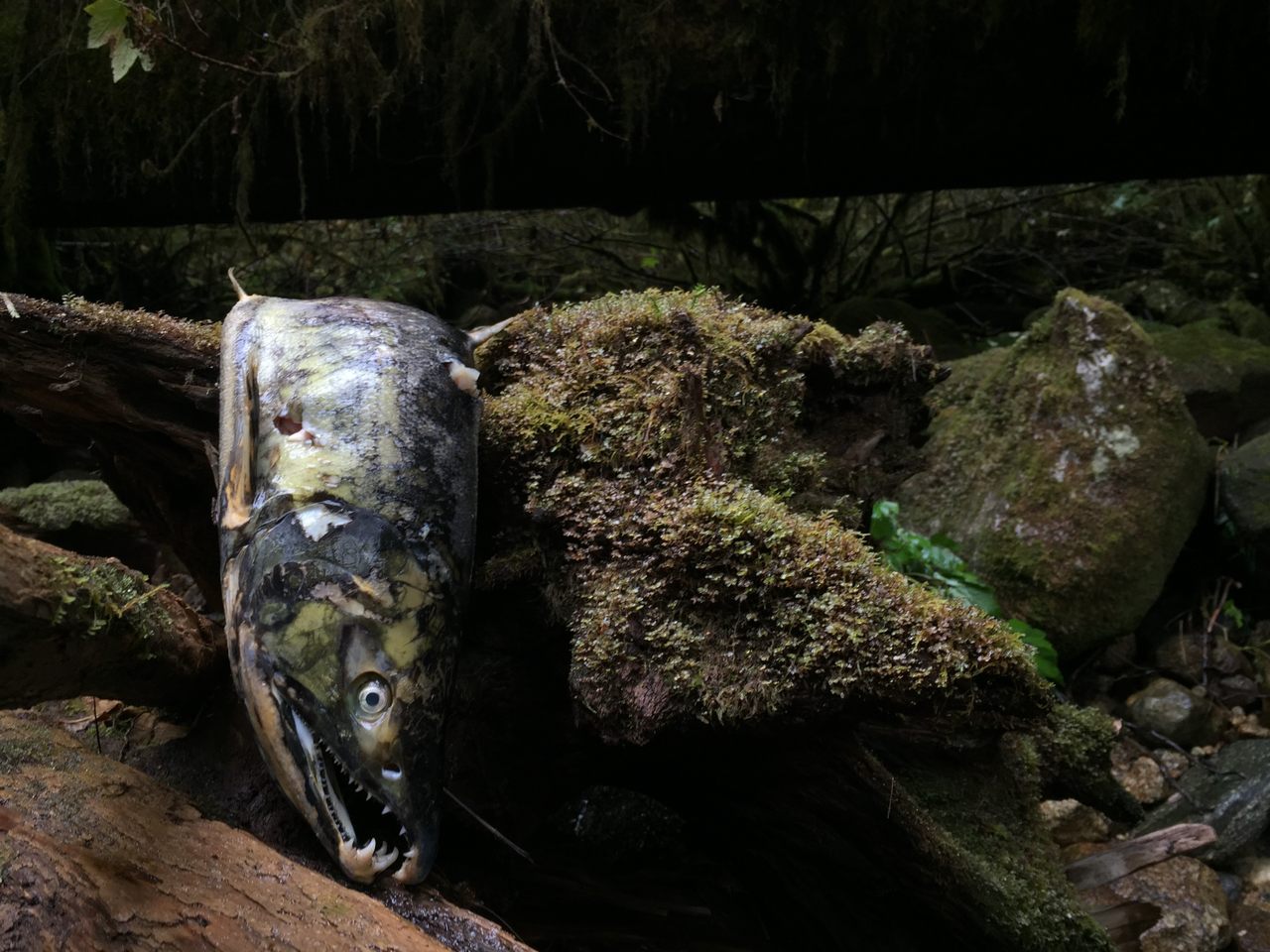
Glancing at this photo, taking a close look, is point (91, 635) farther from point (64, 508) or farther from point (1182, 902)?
point (1182, 902)

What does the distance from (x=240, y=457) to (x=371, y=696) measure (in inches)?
25.0

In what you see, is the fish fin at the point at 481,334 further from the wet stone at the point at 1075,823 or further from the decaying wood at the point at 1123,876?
the wet stone at the point at 1075,823

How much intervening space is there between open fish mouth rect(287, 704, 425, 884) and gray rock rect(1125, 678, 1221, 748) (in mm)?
4070

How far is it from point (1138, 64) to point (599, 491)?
339 cm

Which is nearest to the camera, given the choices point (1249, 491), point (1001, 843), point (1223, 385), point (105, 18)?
point (1001, 843)

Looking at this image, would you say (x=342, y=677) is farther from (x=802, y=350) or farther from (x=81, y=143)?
(x=81, y=143)

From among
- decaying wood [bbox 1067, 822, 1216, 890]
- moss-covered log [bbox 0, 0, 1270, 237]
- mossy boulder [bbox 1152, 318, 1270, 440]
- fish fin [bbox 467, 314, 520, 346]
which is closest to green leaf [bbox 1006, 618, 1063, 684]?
decaying wood [bbox 1067, 822, 1216, 890]

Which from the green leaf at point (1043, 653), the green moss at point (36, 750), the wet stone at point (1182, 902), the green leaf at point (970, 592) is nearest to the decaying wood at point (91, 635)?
the green moss at point (36, 750)

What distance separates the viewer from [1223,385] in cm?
604

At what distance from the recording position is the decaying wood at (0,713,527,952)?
171 centimetres

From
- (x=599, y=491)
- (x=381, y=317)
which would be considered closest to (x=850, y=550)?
(x=599, y=491)

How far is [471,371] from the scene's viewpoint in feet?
7.97

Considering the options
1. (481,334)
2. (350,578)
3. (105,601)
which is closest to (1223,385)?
(481,334)

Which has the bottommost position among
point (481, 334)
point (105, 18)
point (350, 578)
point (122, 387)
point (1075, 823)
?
point (1075, 823)
